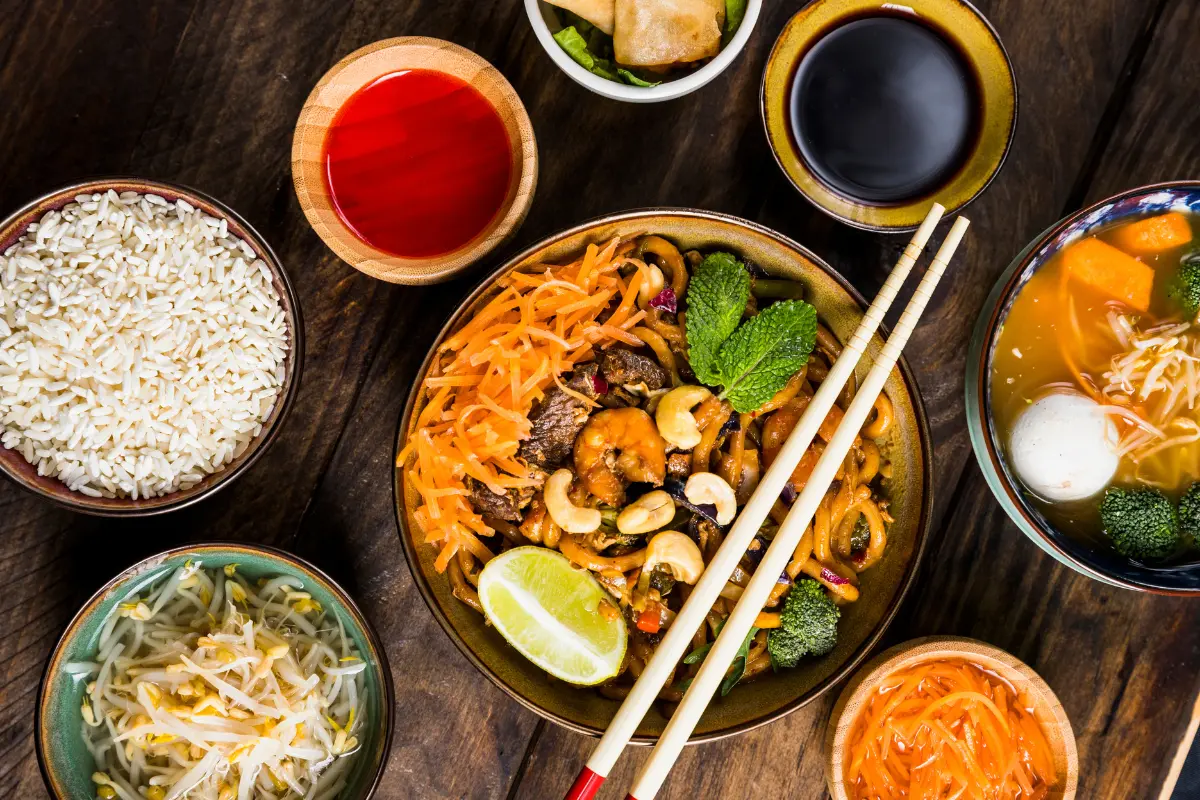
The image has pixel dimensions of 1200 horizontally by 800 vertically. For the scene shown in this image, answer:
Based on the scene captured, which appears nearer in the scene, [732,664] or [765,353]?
[765,353]

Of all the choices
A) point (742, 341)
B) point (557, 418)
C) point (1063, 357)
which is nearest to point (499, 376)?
point (557, 418)

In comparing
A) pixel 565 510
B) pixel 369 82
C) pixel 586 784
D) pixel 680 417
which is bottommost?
pixel 586 784

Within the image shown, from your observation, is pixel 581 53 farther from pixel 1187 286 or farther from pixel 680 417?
pixel 1187 286

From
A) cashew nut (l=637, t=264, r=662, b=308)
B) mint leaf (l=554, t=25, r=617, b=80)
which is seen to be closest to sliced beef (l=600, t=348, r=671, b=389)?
cashew nut (l=637, t=264, r=662, b=308)

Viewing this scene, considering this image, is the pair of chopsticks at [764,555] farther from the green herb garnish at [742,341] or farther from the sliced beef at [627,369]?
the sliced beef at [627,369]

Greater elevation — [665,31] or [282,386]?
[665,31]

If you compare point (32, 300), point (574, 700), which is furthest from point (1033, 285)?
point (32, 300)
